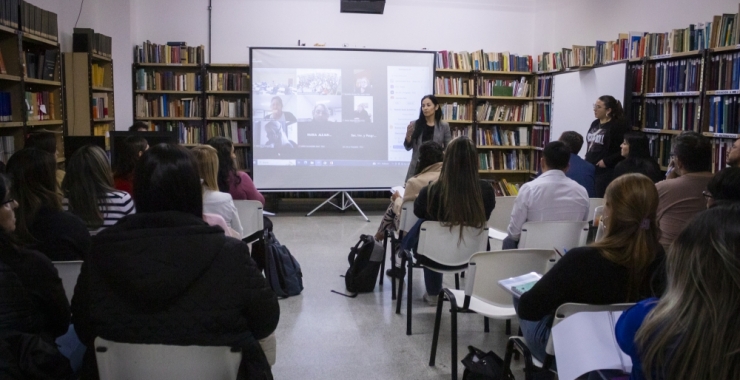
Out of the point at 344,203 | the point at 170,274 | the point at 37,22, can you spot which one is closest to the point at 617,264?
the point at 170,274

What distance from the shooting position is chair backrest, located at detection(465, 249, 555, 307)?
2627mm

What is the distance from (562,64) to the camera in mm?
7645

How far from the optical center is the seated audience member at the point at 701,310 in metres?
1.16

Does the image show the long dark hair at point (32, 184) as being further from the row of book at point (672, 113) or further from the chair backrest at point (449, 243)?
the row of book at point (672, 113)

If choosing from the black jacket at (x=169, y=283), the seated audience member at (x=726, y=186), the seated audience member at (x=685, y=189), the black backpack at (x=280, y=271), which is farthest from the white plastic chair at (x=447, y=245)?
the black jacket at (x=169, y=283)

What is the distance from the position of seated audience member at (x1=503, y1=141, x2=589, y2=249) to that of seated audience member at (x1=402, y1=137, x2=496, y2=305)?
0.23 m

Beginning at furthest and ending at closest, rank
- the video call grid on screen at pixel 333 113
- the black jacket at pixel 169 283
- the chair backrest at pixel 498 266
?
the video call grid on screen at pixel 333 113 → the chair backrest at pixel 498 266 → the black jacket at pixel 169 283

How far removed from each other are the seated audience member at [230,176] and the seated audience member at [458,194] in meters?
1.32

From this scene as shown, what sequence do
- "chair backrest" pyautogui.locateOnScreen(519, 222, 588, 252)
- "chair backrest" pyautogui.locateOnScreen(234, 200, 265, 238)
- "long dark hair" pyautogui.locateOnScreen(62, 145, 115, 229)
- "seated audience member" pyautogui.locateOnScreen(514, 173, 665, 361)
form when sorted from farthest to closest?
"chair backrest" pyautogui.locateOnScreen(234, 200, 265, 238) < "chair backrest" pyautogui.locateOnScreen(519, 222, 588, 252) < "long dark hair" pyautogui.locateOnScreen(62, 145, 115, 229) < "seated audience member" pyautogui.locateOnScreen(514, 173, 665, 361)

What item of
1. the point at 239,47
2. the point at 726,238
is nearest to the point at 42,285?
the point at 726,238

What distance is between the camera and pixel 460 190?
349 centimetres

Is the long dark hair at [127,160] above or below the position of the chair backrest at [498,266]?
above

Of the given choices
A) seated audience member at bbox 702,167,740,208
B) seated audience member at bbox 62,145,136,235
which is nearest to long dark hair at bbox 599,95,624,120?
seated audience member at bbox 702,167,740,208

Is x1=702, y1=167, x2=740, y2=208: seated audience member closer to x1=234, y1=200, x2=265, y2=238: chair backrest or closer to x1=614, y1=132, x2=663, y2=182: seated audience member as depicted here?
x1=614, y1=132, x2=663, y2=182: seated audience member
